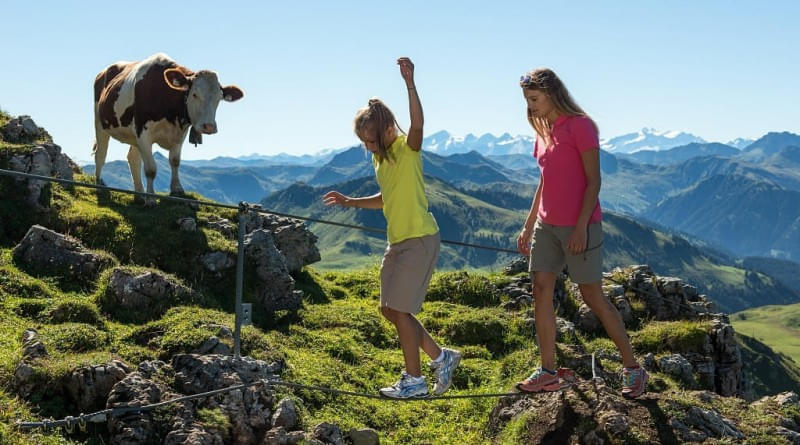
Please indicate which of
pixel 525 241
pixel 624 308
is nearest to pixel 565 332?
pixel 624 308

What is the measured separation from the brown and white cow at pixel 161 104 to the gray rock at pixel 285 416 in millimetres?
10617

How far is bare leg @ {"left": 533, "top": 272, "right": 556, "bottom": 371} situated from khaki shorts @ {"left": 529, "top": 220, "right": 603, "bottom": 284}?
12cm

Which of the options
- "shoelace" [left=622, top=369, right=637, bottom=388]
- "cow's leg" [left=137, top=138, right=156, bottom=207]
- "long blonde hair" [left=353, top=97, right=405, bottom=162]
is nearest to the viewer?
"long blonde hair" [left=353, top=97, right=405, bottom=162]

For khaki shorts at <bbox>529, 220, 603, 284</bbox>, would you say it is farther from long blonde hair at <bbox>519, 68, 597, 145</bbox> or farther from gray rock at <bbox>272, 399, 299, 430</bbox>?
gray rock at <bbox>272, 399, 299, 430</bbox>

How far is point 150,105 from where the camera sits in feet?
57.3

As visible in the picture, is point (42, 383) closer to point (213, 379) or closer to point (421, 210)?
point (213, 379)

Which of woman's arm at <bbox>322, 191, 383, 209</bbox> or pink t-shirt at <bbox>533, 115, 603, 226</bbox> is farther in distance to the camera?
woman's arm at <bbox>322, 191, 383, 209</bbox>

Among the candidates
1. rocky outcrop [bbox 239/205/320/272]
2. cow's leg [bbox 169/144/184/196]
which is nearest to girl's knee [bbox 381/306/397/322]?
rocky outcrop [bbox 239/205/320/272]

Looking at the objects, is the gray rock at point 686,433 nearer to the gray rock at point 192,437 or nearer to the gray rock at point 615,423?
the gray rock at point 615,423

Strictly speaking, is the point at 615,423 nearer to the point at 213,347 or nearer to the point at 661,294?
the point at 213,347

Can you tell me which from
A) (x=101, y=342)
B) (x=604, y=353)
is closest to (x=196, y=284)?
(x=101, y=342)

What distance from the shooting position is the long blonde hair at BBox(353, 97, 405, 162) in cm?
744

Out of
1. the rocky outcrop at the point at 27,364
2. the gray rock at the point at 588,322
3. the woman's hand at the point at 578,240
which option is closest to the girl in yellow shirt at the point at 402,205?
the woman's hand at the point at 578,240

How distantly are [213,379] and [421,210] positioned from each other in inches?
130
